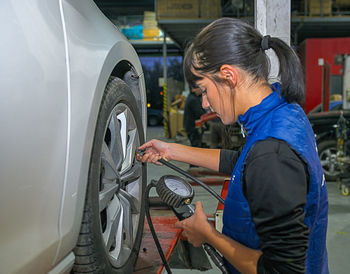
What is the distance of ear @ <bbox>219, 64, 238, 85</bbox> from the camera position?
0.98 m

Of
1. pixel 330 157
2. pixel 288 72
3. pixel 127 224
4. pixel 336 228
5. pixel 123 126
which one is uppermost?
pixel 288 72

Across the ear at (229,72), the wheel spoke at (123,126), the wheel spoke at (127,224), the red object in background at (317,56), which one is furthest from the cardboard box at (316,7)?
the ear at (229,72)

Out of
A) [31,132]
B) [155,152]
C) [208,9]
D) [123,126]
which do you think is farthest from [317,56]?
[31,132]

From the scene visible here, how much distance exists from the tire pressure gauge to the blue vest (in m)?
0.27

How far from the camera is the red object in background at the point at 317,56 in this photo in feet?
28.9

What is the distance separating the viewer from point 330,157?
4.87 metres

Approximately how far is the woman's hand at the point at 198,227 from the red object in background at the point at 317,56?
8372mm

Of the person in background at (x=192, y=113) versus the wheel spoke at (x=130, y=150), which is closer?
the wheel spoke at (x=130, y=150)

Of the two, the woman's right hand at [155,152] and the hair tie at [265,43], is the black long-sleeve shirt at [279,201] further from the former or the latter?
the woman's right hand at [155,152]

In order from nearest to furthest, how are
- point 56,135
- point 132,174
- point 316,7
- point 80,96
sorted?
point 56,135 < point 80,96 < point 132,174 < point 316,7

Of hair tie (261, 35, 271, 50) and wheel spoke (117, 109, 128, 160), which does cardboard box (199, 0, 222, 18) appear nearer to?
wheel spoke (117, 109, 128, 160)

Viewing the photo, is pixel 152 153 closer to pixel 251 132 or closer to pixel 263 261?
pixel 251 132

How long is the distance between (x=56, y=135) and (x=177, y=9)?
8090 mm

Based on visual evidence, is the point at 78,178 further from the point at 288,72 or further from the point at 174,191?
the point at 288,72
